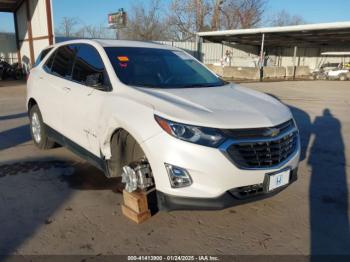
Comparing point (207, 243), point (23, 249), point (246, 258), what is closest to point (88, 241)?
point (23, 249)

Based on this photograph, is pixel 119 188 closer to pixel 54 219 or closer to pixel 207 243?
pixel 54 219

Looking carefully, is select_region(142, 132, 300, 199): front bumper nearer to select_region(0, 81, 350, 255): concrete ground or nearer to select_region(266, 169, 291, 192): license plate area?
select_region(266, 169, 291, 192): license plate area

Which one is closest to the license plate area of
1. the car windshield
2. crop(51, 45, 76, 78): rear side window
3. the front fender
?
the front fender

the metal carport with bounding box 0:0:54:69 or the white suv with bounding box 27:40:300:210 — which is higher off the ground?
the metal carport with bounding box 0:0:54:69

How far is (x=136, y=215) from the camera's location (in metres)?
3.13

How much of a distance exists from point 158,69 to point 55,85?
60.0 inches

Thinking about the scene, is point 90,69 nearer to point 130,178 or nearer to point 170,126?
point 130,178

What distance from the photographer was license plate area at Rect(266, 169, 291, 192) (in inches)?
114

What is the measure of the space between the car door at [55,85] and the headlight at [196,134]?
200 centimetres

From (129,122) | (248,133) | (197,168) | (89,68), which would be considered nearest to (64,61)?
(89,68)

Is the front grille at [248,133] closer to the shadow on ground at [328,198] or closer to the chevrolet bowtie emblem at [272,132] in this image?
the chevrolet bowtie emblem at [272,132]

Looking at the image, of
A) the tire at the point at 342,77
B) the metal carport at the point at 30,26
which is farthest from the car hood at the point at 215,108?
the tire at the point at 342,77

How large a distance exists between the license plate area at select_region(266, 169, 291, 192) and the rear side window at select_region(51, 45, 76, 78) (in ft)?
9.35

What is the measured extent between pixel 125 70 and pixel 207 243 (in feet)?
6.71
